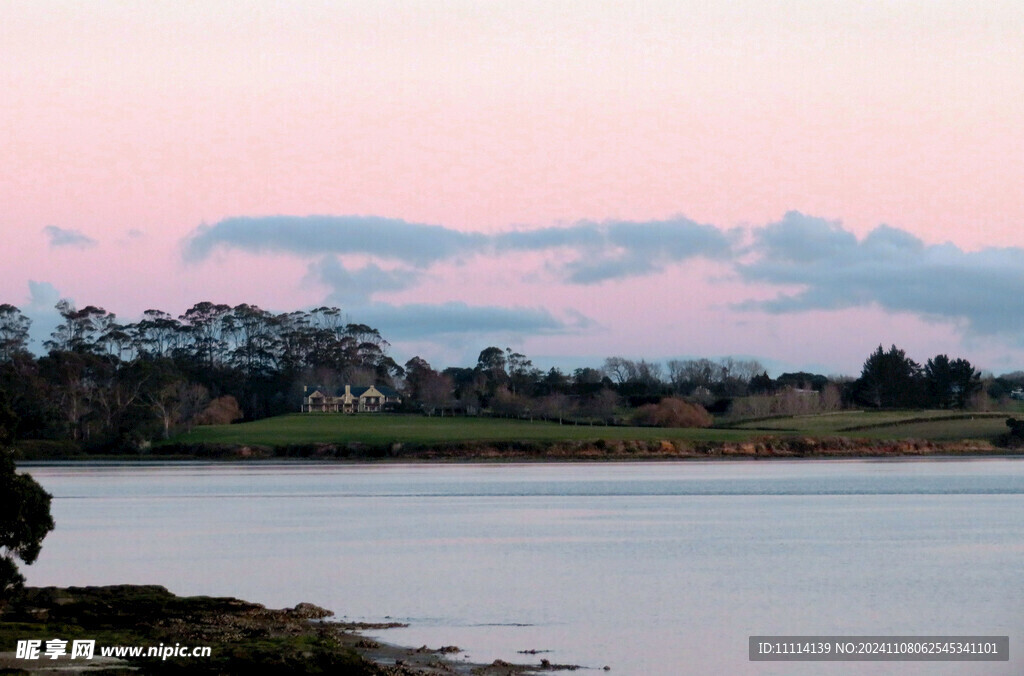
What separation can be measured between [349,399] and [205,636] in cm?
13000

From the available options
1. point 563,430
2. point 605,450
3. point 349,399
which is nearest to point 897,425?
point 563,430

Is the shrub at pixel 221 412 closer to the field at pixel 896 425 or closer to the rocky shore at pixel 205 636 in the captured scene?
the field at pixel 896 425

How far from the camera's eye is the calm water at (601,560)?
745 inches

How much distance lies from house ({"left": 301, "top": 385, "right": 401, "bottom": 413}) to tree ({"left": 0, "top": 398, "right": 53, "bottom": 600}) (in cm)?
11962

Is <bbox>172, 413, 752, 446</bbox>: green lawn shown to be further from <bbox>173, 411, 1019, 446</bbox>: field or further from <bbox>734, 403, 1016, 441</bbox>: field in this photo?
<bbox>734, 403, 1016, 441</bbox>: field

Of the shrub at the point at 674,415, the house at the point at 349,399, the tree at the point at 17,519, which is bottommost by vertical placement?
the tree at the point at 17,519

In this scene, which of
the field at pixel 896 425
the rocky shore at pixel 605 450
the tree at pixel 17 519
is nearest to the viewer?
the tree at pixel 17 519

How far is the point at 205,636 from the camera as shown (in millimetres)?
17500

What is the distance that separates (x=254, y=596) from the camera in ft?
76.2

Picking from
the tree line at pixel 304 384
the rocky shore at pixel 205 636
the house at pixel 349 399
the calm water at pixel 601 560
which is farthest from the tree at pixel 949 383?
the rocky shore at pixel 205 636

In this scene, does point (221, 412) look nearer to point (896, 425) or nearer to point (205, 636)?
point (896, 425)

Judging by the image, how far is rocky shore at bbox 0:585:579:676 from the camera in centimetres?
1530

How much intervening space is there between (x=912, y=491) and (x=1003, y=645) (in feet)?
122

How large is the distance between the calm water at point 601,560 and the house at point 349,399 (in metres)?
84.0
